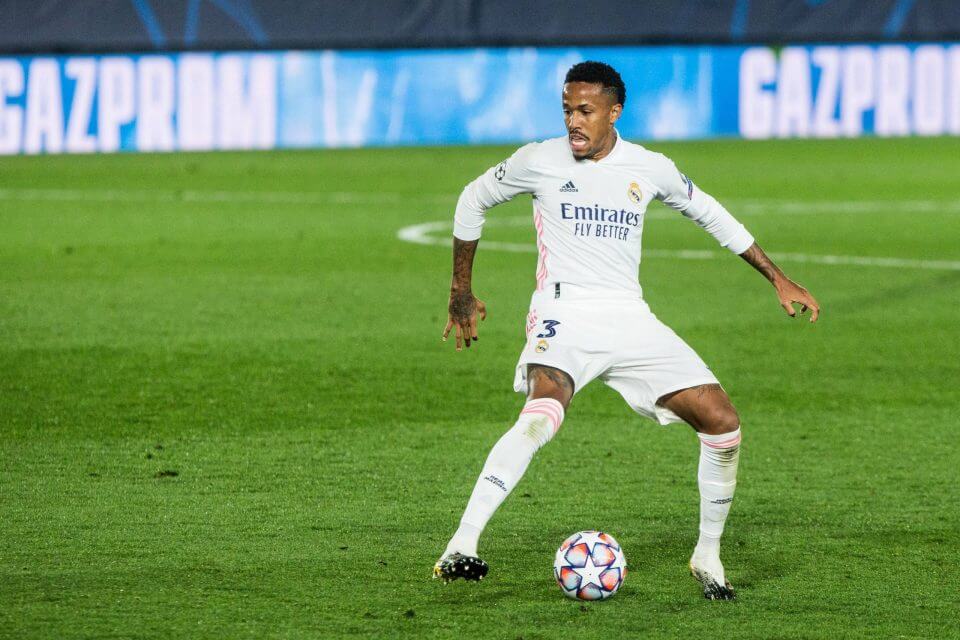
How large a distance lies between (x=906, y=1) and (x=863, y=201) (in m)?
8.21

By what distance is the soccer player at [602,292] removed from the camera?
221 inches

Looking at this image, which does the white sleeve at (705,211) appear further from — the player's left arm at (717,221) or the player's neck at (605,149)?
the player's neck at (605,149)

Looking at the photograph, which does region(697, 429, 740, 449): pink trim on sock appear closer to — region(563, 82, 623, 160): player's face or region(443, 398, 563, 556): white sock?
region(443, 398, 563, 556): white sock

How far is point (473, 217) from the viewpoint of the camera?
20.0 ft

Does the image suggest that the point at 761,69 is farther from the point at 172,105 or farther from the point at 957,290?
the point at 957,290

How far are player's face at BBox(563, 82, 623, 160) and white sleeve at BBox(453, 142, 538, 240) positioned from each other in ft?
0.59

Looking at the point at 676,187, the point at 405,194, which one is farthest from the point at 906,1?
the point at 676,187

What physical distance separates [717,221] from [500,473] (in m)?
1.36

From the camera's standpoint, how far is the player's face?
5.75 meters

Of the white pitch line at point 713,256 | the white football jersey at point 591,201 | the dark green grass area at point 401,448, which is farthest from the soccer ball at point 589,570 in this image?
the white pitch line at point 713,256

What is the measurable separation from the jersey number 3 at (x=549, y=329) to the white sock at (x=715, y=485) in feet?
2.00

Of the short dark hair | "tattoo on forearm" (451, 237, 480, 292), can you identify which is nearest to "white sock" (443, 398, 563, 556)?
"tattoo on forearm" (451, 237, 480, 292)

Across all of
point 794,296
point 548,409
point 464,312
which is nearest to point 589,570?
point 548,409

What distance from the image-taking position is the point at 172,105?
25234 mm
